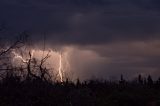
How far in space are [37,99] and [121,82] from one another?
30.5 meters

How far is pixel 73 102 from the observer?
38094 mm

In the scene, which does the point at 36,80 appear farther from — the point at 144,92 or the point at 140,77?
the point at 140,77

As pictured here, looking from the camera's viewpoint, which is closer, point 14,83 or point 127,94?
point 14,83

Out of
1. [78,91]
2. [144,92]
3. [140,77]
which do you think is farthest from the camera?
[140,77]

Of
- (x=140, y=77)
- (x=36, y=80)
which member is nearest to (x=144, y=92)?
(x=140, y=77)

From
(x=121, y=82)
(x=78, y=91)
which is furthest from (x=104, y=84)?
(x=78, y=91)

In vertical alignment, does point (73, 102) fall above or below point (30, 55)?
below

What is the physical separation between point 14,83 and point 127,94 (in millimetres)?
20976

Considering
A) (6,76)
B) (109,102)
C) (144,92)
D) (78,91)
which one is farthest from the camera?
(144,92)

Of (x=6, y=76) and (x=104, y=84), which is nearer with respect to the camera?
(x=6, y=76)

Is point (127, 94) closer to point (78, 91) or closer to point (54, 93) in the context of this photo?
point (78, 91)

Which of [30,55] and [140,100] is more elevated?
[30,55]

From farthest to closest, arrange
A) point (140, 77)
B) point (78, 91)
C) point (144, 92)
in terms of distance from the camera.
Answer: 1. point (140, 77)
2. point (144, 92)
3. point (78, 91)

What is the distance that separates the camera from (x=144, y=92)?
56.0 m
